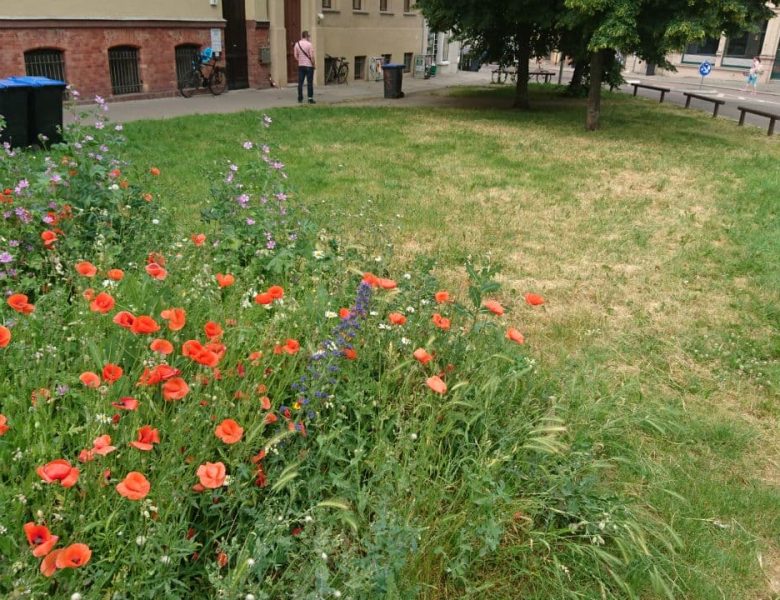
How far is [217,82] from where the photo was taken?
19.7 meters

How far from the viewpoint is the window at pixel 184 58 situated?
1911cm

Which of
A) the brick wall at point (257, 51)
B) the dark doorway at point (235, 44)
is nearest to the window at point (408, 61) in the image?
the brick wall at point (257, 51)

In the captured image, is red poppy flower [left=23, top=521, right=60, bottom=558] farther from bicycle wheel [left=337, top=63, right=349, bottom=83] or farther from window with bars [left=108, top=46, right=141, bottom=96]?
bicycle wheel [left=337, top=63, right=349, bottom=83]

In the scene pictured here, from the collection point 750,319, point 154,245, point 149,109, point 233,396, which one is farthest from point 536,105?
point 233,396

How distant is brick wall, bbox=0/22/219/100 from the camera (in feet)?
49.1

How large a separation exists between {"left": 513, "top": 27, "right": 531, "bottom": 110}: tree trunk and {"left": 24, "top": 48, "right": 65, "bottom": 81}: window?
1138cm

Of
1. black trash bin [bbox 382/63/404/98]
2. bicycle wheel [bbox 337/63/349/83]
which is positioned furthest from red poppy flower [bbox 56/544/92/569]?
bicycle wheel [bbox 337/63/349/83]

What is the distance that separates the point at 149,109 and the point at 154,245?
1356 cm

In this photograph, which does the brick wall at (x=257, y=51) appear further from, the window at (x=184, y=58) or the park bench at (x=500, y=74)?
the park bench at (x=500, y=74)

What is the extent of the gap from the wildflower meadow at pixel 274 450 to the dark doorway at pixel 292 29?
833 inches

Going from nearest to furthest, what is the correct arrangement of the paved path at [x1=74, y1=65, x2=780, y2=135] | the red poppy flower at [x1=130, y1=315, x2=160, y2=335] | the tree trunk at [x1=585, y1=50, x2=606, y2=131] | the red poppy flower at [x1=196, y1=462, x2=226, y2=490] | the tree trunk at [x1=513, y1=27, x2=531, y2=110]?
the red poppy flower at [x1=196, y1=462, x2=226, y2=490]
the red poppy flower at [x1=130, y1=315, x2=160, y2=335]
the tree trunk at [x1=585, y1=50, x2=606, y2=131]
the paved path at [x1=74, y1=65, x2=780, y2=135]
the tree trunk at [x1=513, y1=27, x2=531, y2=110]

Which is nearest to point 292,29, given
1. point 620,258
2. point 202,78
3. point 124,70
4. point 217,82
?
point 217,82

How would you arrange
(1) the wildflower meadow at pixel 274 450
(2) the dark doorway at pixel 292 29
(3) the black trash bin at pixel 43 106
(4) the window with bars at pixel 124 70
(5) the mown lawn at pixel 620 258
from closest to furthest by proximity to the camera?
1. (1) the wildflower meadow at pixel 274 450
2. (5) the mown lawn at pixel 620 258
3. (3) the black trash bin at pixel 43 106
4. (4) the window with bars at pixel 124 70
5. (2) the dark doorway at pixel 292 29

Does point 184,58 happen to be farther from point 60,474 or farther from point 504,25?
point 60,474
